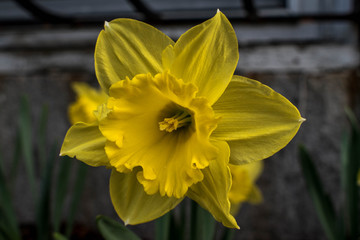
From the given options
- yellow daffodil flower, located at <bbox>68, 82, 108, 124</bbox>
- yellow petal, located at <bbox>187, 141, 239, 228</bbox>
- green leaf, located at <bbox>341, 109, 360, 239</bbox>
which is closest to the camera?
yellow petal, located at <bbox>187, 141, 239, 228</bbox>

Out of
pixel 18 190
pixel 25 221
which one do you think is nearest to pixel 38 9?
pixel 18 190

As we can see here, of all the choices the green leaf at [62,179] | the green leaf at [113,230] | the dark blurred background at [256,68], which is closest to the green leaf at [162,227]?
the green leaf at [113,230]

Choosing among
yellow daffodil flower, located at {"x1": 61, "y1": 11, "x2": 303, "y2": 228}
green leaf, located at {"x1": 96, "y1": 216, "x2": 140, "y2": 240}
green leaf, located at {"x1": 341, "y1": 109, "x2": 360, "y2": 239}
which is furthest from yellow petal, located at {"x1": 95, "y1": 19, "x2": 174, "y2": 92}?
green leaf, located at {"x1": 341, "y1": 109, "x2": 360, "y2": 239}

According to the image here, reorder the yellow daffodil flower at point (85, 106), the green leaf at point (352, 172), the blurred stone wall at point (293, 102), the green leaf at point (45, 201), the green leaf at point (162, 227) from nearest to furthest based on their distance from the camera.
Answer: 1. the green leaf at point (162, 227)
2. the green leaf at point (352, 172)
3. the green leaf at point (45, 201)
4. the yellow daffodil flower at point (85, 106)
5. the blurred stone wall at point (293, 102)

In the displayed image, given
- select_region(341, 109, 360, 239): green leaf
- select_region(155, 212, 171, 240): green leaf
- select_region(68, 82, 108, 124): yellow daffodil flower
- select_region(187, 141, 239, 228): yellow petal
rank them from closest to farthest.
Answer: select_region(187, 141, 239, 228): yellow petal
select_region(155, 212, 171, 240): green leaf
select_region(341, 109, 360, 239): green leaf
select_region(68, 82, 108, 124): yellow daffodil flower

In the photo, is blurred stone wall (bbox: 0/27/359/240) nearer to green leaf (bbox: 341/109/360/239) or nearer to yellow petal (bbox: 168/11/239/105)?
green leaf (bbox: 341/109/360/239)

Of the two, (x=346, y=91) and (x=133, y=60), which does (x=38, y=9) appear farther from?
(x=346, y=91)

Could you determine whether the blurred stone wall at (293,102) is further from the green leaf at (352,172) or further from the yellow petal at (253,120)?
the yellow petal at (253,120)
